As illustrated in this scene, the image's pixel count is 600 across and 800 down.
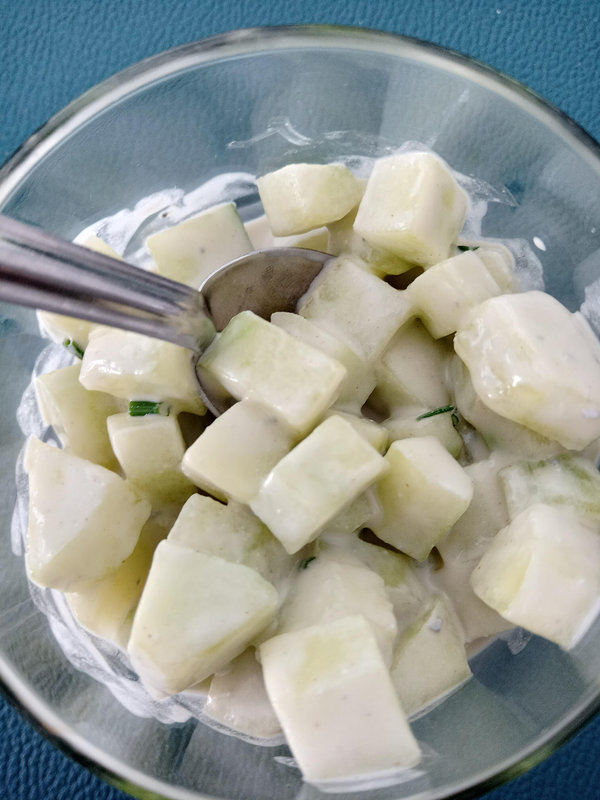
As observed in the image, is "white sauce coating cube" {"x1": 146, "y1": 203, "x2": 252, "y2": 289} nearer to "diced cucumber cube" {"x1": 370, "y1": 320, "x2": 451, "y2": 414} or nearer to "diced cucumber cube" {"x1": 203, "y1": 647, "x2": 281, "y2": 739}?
"diced cucumber cube" {"x1": 370, "y1": 320, "x2": 451, "y2": 414}

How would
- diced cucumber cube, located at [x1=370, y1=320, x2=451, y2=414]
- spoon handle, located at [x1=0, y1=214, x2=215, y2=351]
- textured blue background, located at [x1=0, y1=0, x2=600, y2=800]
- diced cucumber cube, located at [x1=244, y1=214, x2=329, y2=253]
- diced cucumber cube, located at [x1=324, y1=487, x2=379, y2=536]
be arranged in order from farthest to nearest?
1. textured blue background, located at [x1=0, y1=0, x2=600, y2=800]
2. diced cucumber cube, located at [x1=244, y1=214, x2=329, y2=253]
3. diced cucumber cube, located at [x1=370, y1=320, x2=451, y2=414]
4. diced cucumber cube, located at [x1=324, y1=487, x2=379, y2=536]
5. spoon handle, located at [x1=0, y1=214, x2=215, y2=351]

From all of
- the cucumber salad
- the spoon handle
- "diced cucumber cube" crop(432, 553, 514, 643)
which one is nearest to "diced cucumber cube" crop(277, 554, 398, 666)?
the cucumber salad

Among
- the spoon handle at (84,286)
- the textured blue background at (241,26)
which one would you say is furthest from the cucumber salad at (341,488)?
the textured blue background at (241,26)

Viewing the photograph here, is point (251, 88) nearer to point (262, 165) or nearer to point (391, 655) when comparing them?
point (262, 165)

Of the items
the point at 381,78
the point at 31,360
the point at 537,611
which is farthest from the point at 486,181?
the point at 31,360

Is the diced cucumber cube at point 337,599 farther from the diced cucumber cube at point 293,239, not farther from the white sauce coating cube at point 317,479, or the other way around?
the diced cucumber cube at point 293,239

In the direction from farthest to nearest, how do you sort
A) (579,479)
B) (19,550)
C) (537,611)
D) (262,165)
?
(262,165)
(19,550)
(579,479)
(537,611)
